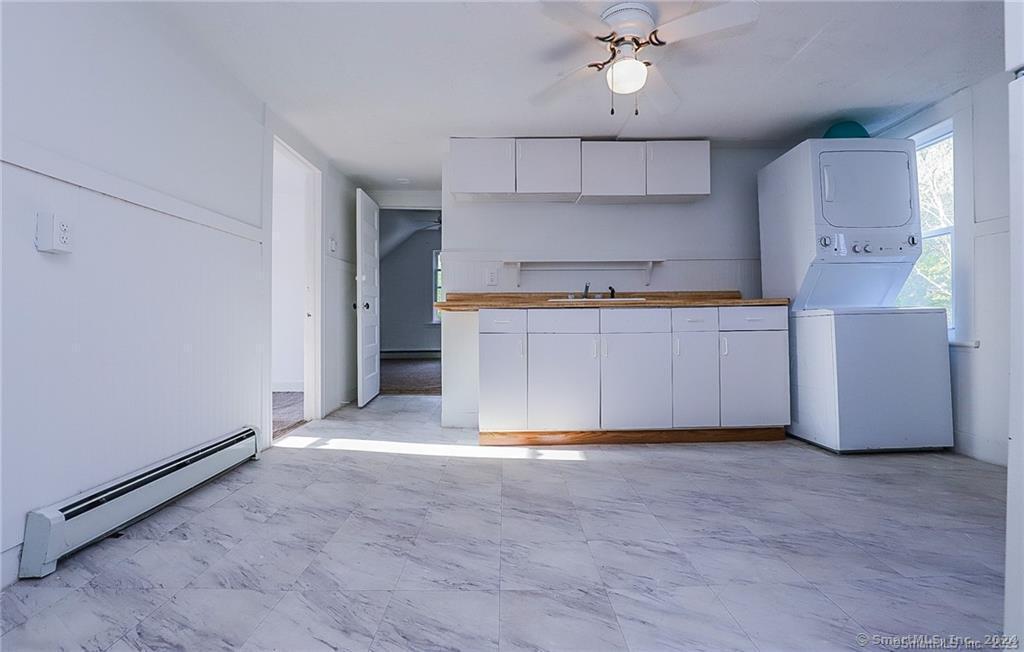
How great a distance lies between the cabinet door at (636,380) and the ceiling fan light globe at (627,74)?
1.48m

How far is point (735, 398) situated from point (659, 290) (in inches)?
43.8

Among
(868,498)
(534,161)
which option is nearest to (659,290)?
(534,161)

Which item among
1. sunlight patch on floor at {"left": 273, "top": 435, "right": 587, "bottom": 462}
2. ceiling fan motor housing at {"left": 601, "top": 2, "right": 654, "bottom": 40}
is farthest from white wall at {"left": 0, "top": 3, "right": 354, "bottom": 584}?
ceiling fan motor housing at {"left": 601, "top": 2, "right": 654, "bottom": 40}

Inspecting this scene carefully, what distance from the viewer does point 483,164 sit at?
3.67 m

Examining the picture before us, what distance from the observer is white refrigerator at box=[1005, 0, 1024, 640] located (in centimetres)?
80

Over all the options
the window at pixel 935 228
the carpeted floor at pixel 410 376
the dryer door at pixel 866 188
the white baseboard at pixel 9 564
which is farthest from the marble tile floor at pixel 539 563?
the carpeted floor at pixel 410 376

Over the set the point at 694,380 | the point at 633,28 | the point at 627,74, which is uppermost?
the point at 633,28

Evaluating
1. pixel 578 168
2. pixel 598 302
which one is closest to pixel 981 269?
pixel 598 302

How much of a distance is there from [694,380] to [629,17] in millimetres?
2095

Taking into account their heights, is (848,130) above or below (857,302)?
above

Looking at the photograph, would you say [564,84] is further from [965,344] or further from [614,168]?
[965,344]

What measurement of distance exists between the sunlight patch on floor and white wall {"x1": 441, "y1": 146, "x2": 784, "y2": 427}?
102 cm

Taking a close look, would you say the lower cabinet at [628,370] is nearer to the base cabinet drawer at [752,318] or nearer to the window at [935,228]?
the base cabinet drawer at [752,318]

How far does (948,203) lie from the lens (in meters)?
3.19
